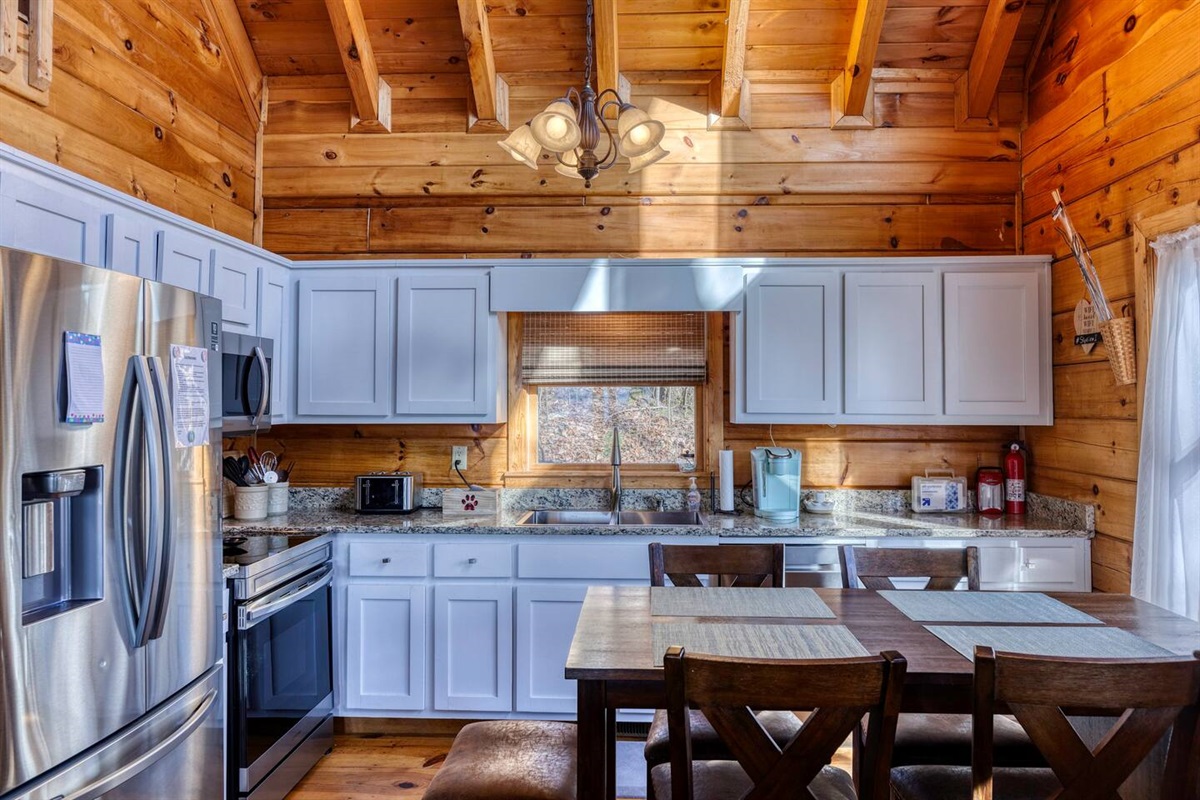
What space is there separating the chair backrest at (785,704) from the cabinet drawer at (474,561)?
5.86ft

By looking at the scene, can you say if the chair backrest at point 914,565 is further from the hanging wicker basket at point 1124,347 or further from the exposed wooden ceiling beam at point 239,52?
the exposed wooden ceiling beam at point 239,52

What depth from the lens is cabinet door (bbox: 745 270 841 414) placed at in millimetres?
3348

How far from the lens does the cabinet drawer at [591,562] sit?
3051mm

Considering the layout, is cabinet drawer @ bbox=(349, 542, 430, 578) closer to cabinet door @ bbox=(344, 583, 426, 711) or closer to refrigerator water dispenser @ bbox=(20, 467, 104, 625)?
cabinet door @ bbox=(344, 583, 426, 711)

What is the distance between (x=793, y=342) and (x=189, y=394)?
97.8 inches

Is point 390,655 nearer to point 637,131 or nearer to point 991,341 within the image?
point 637,131

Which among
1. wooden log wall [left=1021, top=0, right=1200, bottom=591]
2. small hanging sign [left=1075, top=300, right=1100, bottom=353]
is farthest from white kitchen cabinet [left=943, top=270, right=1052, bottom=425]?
small hanging sign [left=1075, top=300, right=1100, bottom=353]

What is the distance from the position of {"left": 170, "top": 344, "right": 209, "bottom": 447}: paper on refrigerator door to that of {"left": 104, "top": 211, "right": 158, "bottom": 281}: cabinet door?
55 centimetres

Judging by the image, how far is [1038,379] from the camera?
330 centimetres

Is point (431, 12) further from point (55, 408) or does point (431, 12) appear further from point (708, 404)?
point (55, 408)

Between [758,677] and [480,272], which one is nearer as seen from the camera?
[758,677]

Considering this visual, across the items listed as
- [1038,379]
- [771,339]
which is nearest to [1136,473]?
[1038,379]

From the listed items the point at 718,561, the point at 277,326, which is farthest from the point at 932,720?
the point at 277,326

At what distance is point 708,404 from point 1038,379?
1.51 meters
